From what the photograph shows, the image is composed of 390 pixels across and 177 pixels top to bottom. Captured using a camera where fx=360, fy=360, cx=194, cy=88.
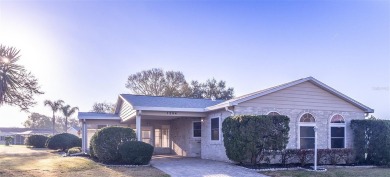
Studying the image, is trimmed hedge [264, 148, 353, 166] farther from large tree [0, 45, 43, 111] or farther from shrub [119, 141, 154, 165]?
large tree [0, 45, 43, 111]

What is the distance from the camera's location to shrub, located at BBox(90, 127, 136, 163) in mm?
16016

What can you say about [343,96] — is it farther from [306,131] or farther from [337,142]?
[306,131]

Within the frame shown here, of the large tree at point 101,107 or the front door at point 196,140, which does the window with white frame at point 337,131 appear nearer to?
the front door at point 196,140

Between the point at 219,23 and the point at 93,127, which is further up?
the point at 219,23

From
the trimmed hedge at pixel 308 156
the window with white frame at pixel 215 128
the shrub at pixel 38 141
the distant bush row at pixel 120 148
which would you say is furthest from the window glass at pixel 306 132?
the shrub at pixel 38 141

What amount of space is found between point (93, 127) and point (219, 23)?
44.5ft

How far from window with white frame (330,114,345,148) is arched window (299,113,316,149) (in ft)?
3.85

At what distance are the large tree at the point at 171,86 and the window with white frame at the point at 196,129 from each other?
2392 cm

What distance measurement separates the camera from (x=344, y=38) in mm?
18141

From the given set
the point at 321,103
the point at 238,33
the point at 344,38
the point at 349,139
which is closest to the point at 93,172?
the point at 238,33

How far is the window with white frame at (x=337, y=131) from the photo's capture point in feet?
58.2

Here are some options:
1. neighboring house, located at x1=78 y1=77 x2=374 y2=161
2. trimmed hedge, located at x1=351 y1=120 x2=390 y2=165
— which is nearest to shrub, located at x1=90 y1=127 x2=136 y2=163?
neighboring house, located at x1=78 y1=77 x2=374 y2=161

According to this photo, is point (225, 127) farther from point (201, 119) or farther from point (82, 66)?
point (82, 66)

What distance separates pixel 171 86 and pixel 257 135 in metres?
32.0
